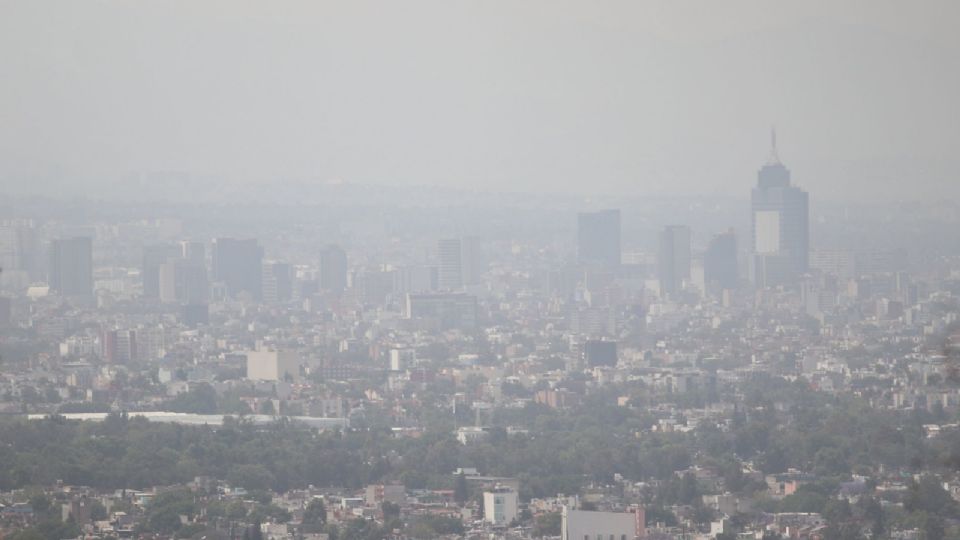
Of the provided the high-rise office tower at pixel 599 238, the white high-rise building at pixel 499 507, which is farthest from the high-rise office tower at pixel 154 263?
the white high-rise building at pixel 499 507

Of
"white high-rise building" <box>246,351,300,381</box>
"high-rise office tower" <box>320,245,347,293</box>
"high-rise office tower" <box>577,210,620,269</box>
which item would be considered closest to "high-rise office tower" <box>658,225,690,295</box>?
"high-rise office tower" <box>577,210,620,269</box>

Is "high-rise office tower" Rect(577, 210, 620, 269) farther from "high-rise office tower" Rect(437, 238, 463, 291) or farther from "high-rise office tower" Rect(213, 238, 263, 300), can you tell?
"high-rise office tower" Rect(213, 238, 263, 300)

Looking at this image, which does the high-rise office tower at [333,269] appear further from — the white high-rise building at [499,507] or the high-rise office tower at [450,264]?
the white high-rise building at [499,507]

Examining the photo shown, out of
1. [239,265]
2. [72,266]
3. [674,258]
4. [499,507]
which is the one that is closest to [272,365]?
[72,266]

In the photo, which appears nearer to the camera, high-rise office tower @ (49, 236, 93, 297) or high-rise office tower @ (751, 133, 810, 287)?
high-rise office tower @ (49, 236, 93, 297)

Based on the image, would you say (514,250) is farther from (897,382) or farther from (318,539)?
(318,539)
